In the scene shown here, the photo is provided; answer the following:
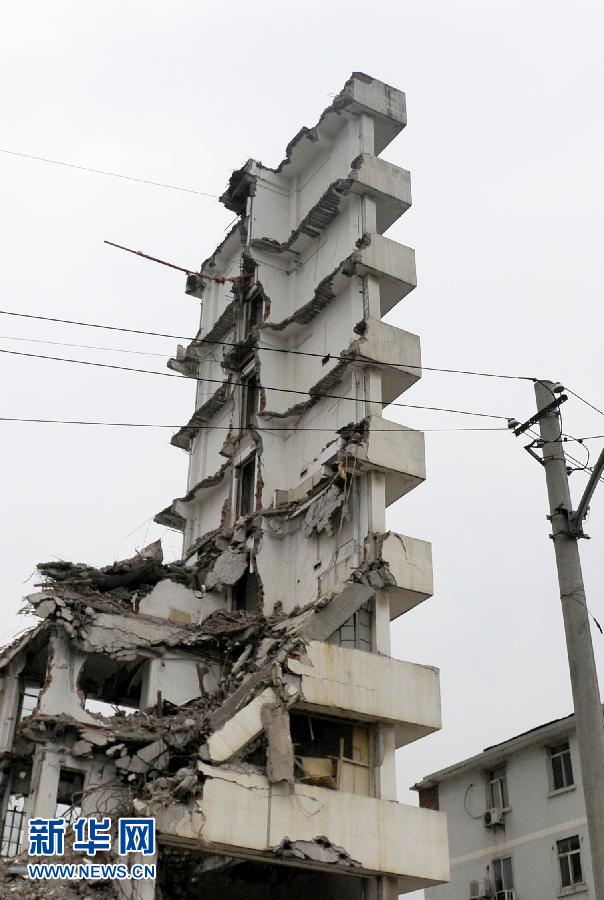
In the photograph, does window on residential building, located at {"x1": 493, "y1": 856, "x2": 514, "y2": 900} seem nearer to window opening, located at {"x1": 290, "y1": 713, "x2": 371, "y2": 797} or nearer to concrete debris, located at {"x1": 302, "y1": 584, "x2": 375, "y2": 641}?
window opening, located at {"x1": 290, "y1": 713, "x2": 371, "y2": 797}

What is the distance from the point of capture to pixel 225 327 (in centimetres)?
3538

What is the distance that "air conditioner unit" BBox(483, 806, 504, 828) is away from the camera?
3072cm

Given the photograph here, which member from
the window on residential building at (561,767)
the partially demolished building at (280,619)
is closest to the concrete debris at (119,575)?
the partially demolished building at (280,619)

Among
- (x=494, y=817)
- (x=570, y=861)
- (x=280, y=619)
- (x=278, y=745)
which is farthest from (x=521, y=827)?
(x=278, y=745)

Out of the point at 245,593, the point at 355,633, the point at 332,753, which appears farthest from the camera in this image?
the point at 245,593

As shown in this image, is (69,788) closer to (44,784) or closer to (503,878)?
(44,784)

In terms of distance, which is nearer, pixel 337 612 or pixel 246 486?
pixel 337 612

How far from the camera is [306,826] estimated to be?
2003 centimetres

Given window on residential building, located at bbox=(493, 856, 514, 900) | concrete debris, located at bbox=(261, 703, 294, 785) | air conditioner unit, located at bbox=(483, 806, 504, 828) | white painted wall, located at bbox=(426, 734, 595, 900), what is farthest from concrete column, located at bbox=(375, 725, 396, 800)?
window on residential building, located at bbox=(493, 856, 514, 900)

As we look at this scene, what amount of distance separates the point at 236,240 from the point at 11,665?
1767 cm

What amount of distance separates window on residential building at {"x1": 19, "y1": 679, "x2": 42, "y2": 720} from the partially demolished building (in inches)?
3.4

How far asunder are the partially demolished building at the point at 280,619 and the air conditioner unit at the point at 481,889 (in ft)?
29.4

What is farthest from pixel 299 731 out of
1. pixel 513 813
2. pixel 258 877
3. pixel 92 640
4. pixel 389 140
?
pixel 389 140

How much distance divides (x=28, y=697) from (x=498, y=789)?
14.7 meters
